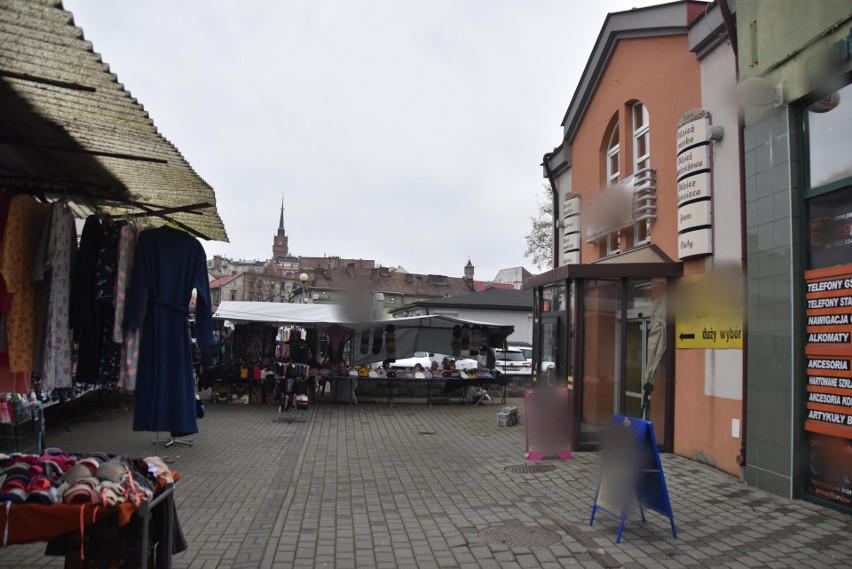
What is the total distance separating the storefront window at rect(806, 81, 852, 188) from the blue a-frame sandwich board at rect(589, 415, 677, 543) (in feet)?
10.8

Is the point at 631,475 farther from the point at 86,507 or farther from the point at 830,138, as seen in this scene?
the point at 86,507

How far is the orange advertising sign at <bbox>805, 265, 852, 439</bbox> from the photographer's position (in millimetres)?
6180

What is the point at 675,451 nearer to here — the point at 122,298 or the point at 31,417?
the point at 122,298

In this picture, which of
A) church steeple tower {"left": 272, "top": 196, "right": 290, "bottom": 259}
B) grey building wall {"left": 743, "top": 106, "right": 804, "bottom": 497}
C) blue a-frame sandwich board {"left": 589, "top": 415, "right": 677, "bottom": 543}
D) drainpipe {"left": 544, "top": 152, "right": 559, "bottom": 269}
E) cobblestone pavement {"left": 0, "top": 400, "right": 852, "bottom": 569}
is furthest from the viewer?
church steeple tower {"left": 272, "top": 196, "right": 290, "bottom": 259}

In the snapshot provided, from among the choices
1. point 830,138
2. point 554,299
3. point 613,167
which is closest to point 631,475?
point 830,138

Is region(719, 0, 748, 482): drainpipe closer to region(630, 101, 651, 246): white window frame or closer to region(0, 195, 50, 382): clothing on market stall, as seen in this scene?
region(630, 101, 651, 246): white window frame

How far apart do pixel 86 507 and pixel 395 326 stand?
49.1 feet

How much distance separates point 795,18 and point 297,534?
738 centimetres

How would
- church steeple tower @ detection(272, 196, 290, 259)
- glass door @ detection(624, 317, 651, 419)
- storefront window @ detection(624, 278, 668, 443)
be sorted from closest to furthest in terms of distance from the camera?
storefront window @ detection(624, 278, 668, 443), glass door @ detection(624, 317, 651, 419), church steeple tower @ detection(272, 196, 290, 259)

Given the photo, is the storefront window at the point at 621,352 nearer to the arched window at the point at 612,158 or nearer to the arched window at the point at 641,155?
the arched window at the point at 641,155

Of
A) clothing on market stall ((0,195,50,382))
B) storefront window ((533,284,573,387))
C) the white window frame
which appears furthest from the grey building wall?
clothing on market stall ((0,195,50,382))

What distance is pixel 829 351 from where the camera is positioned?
21.0 feet

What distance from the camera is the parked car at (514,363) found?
905 inches

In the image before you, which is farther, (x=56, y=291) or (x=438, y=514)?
(x=438, y=514)
